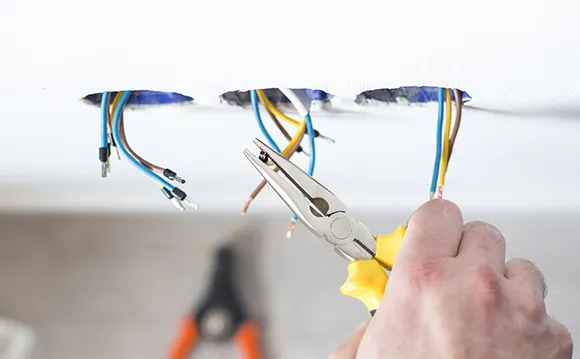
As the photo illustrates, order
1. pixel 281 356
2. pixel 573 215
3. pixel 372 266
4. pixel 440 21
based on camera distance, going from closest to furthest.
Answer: pixel 440 21
pixel 372 266
pixel 573 215
pixel 281 356

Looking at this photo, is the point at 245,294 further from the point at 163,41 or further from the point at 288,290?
the point at 163,41

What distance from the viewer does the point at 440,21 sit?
449 millimetres

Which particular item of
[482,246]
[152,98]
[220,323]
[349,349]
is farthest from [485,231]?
[220,323]

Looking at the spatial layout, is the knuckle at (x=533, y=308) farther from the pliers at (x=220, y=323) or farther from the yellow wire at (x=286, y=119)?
the pliers at (x=220, y=323)

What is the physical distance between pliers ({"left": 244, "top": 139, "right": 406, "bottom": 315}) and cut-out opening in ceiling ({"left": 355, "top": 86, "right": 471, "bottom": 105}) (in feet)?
0.38

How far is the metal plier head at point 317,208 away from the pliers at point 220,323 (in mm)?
702

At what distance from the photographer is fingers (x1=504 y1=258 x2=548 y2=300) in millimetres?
477

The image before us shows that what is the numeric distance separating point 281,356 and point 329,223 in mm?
707

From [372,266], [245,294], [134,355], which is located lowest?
[134,355]

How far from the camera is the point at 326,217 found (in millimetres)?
583

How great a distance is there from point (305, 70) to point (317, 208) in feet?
0.41

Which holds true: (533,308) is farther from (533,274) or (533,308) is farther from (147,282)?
(147,282)

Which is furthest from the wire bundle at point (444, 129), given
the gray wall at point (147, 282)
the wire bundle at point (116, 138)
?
the gray wall at point (147, 282)

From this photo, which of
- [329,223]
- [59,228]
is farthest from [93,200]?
[329,223]
